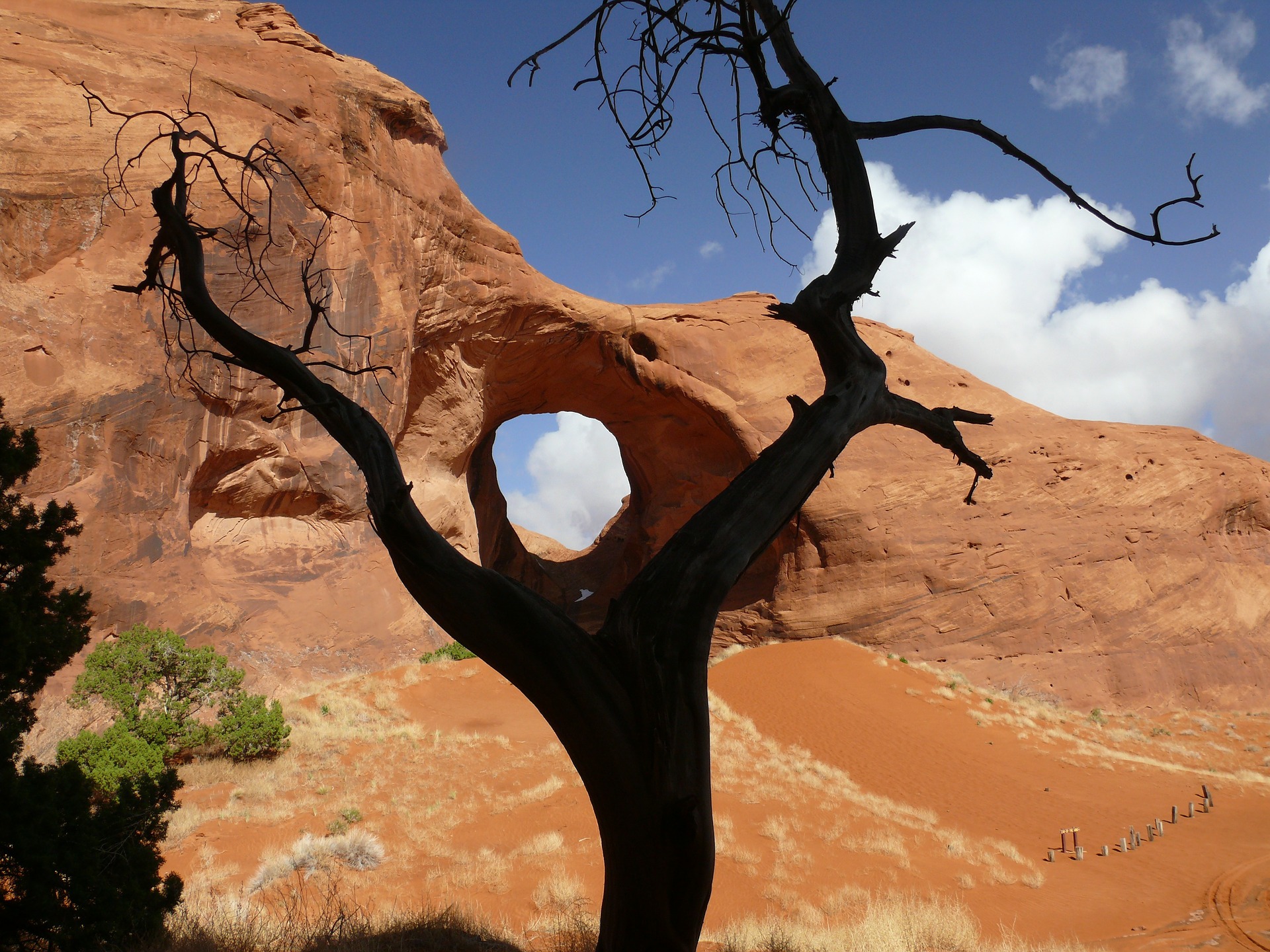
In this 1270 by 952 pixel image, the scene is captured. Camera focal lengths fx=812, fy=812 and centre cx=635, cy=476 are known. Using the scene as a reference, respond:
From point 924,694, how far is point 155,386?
14.8 meters

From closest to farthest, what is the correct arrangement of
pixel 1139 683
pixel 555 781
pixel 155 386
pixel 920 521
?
1. pixel 555 781
2. pixel 155 386
3. pixel 1139 683
4. pixel 920 521

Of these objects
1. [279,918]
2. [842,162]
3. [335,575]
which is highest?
[842,162]

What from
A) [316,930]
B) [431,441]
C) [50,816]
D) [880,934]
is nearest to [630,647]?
[50,816]

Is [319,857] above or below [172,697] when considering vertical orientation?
below

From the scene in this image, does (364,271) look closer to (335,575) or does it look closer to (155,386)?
(155,386)

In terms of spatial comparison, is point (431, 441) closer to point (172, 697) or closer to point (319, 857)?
point (172, 697)

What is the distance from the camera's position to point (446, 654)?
56.6ft

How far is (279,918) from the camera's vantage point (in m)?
5.16

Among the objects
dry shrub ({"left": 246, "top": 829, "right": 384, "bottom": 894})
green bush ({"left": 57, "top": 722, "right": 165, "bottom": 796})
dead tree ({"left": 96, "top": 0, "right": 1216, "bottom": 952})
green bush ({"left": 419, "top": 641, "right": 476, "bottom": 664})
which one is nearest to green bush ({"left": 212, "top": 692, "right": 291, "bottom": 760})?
green bush ({"left": 57, "top": 722, "right": 165, "bottom": 796})

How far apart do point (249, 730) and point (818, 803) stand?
7.09 m

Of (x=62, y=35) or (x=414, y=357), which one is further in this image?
(x=414, y=357)

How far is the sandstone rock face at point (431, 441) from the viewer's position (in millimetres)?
12750

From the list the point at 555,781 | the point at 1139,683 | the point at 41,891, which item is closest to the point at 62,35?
the point at 555,781

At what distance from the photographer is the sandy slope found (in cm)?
690
